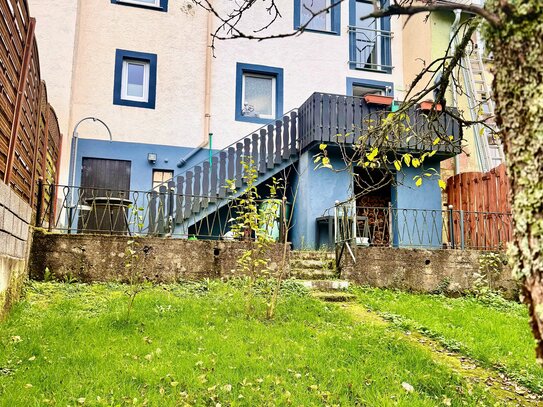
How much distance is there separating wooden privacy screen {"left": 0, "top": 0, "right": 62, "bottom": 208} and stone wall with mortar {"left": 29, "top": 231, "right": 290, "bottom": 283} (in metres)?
0.87

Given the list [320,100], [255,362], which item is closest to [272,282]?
[255,362]

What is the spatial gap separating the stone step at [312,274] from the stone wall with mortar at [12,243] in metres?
4.22

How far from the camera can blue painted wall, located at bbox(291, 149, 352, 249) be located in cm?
1079

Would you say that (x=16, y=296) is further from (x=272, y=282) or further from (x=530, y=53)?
(x=530, y=53)

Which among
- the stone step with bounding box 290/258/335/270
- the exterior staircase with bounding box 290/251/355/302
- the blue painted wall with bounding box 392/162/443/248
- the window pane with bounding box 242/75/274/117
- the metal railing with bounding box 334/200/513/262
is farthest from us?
the window pane with bounding box 242/75/274/117

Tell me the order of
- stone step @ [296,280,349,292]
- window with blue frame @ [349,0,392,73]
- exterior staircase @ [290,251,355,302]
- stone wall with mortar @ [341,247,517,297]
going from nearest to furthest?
exterior staircase @ [290,251,355,302] < stone step @ [296,280,349,292] < stone wall with mortar @ [341,247,517,297] < window with blue frame @ [349,0,392,73]

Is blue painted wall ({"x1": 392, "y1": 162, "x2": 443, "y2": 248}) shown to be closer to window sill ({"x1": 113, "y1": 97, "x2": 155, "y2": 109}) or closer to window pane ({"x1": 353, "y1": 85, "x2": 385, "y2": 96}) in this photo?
window pane ({"x1": 353, "y1": 85, "x2": 385, "y2": 96})

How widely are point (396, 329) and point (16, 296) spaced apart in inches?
186

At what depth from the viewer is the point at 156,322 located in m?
5.37

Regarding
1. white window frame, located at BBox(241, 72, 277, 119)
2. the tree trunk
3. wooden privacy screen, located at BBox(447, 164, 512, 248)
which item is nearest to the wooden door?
white window frame, located at BBox(241, 72, 277, 119)

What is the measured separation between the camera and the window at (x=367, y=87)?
13.6 m

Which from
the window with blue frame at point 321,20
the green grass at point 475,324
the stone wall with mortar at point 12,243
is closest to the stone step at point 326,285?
the green grass at point 475,324

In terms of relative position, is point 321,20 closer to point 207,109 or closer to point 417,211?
point 207,109

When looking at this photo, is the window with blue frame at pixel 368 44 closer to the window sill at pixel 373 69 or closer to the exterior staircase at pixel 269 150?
the window sill at pixel 373 69
